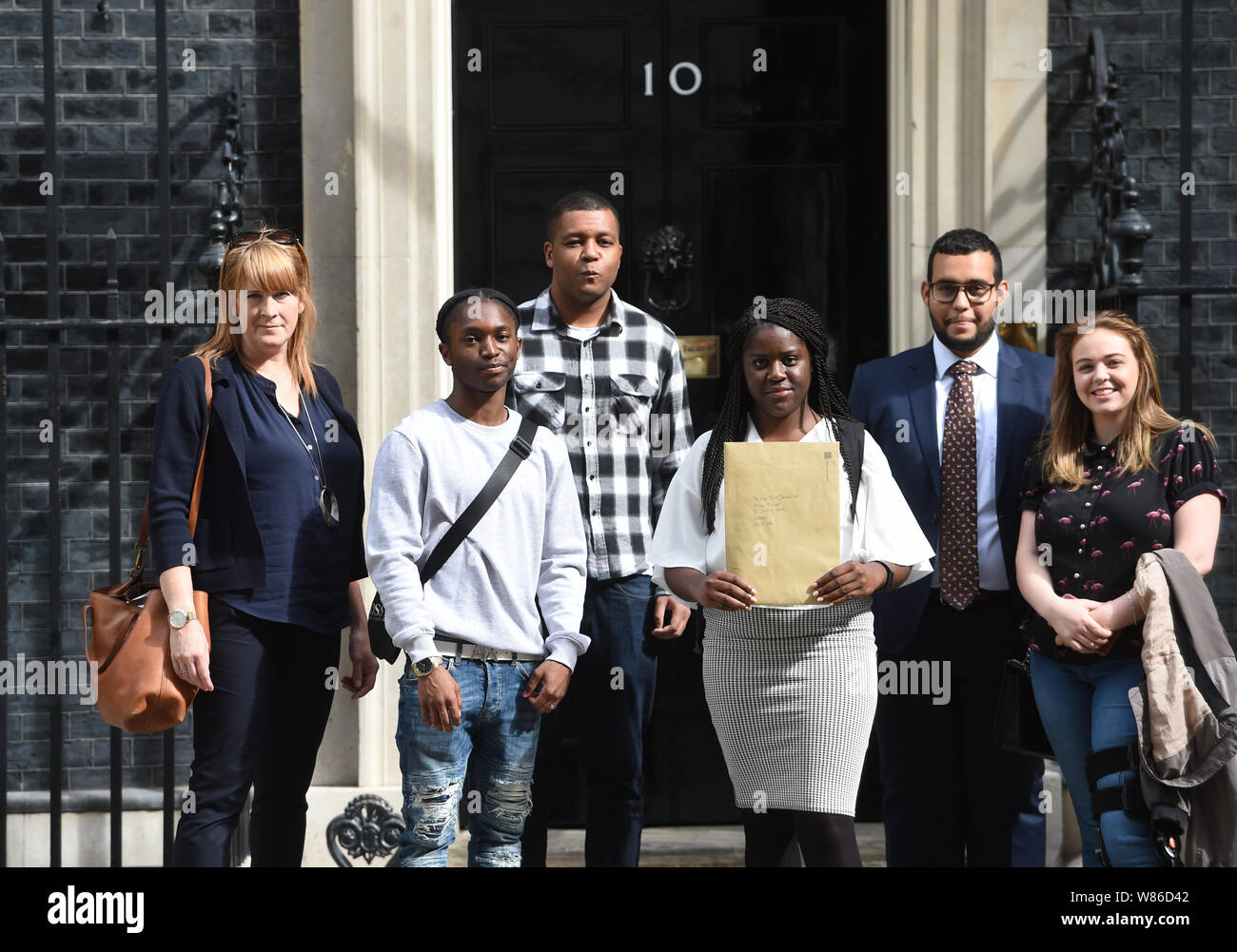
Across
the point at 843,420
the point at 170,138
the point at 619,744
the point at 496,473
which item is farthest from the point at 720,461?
the point at 170,138

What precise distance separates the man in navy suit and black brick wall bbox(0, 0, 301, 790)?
9.49 ft

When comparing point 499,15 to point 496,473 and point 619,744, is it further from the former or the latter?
point 619,744

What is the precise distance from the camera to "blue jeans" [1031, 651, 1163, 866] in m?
3.61

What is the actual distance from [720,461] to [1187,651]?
1.32 m

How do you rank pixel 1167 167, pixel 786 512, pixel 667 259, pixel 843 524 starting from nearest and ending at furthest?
pixel 786 512
pixel 843 524
pixel 1167 167
pixel 667 259

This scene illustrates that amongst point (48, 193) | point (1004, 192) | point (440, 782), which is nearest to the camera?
point (440, 782)

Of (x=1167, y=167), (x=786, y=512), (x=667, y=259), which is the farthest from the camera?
(x=667, y=259)

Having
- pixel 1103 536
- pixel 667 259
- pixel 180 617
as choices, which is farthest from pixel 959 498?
pixel 180 617

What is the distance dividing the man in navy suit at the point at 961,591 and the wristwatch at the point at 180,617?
6.30 feet

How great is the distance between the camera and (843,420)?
3678 mm

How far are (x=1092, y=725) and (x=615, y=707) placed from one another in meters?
1.34

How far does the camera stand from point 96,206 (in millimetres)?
5520

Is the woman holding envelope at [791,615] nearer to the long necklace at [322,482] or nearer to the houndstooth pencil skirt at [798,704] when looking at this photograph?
the houndstooth pencil skirt at [798,704]

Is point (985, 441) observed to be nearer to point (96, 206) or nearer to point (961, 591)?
point (961, 591)
